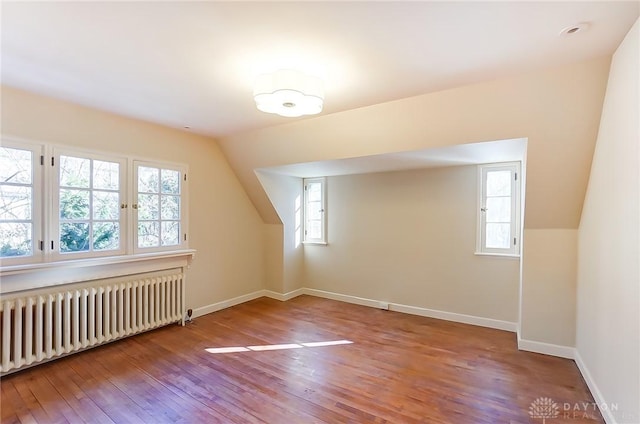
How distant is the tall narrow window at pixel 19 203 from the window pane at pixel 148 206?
87cm

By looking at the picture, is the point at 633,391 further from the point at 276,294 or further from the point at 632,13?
the point at 276,294

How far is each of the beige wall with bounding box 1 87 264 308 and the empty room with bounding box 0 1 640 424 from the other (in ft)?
0.08

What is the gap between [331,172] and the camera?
14.5ft

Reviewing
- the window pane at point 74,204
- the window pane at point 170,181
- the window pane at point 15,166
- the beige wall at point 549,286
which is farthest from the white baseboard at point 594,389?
the window pane at point 15,166

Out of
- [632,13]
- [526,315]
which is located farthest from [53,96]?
[526,315]

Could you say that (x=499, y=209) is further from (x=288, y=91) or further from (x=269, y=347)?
(x=269, y=347)

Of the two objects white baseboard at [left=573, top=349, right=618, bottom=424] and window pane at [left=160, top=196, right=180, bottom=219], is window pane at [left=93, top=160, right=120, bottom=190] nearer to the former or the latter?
window pane at [left=160, top=196, right=180, bottom=219]

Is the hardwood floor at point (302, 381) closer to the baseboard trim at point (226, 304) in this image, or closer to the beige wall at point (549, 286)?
the beige wall at point (549, 286)

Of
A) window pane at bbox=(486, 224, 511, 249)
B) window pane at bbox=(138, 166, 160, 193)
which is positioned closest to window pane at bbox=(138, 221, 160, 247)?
window pane at bbox=(138, 166, 160, 193)

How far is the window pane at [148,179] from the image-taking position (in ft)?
10.9

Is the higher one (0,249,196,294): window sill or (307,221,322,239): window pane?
(307,221,322,239): window pane

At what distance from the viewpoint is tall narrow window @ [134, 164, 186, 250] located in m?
3.31

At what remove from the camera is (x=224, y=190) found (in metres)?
4.27

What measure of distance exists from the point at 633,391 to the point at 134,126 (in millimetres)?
4623
